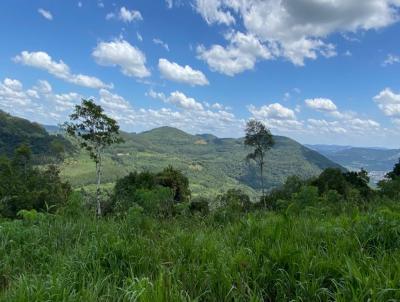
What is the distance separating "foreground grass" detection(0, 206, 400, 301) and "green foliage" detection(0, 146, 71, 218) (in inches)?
1697

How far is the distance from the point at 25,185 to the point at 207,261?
193ft

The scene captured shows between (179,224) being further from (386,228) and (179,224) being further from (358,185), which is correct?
(358,185)

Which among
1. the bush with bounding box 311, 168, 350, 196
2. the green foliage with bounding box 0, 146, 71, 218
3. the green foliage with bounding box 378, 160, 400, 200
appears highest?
the green foliage with bounding box 378, 160, 400, 200

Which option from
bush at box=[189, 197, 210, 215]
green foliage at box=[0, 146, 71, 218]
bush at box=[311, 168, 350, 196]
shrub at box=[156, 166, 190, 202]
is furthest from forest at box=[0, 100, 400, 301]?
shrub at box=[156, 166, 190, 202]

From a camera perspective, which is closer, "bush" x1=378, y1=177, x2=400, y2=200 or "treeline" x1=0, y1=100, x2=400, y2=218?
"bush" x1=378, y1=177, x2=400, y2=200

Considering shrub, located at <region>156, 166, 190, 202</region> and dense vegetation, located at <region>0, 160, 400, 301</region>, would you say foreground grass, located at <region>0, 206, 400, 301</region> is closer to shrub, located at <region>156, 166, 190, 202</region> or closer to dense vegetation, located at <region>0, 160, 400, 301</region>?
dense vegetation, located at <region>0, 160, 400, 301</region>

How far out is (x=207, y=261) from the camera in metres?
4.08

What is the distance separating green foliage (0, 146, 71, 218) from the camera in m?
49.3

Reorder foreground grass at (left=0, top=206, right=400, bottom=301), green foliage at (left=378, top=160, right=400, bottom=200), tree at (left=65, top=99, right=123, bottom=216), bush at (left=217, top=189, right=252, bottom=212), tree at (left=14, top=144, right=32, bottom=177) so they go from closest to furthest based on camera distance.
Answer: foreground grass at (left=0, top=206, right=400, bottom=301), bush at (left=217, top=189, right=252, bottom=212), green foliage at (left=378, top=160, right=400, bottom=200), tree at (left=65, top=99, right=123, bottom=216), tree at (left=14, top=144, right=32, bottom=177)

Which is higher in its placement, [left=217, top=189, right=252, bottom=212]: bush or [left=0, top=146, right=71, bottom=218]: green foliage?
[left=217, top=189, right=252, bottom=212]: bush

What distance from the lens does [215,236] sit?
501 cm

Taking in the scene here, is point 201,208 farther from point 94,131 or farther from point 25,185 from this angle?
point 25,185

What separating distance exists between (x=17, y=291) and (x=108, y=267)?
1062mm

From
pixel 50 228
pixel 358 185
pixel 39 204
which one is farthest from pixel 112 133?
pixel 50 228
